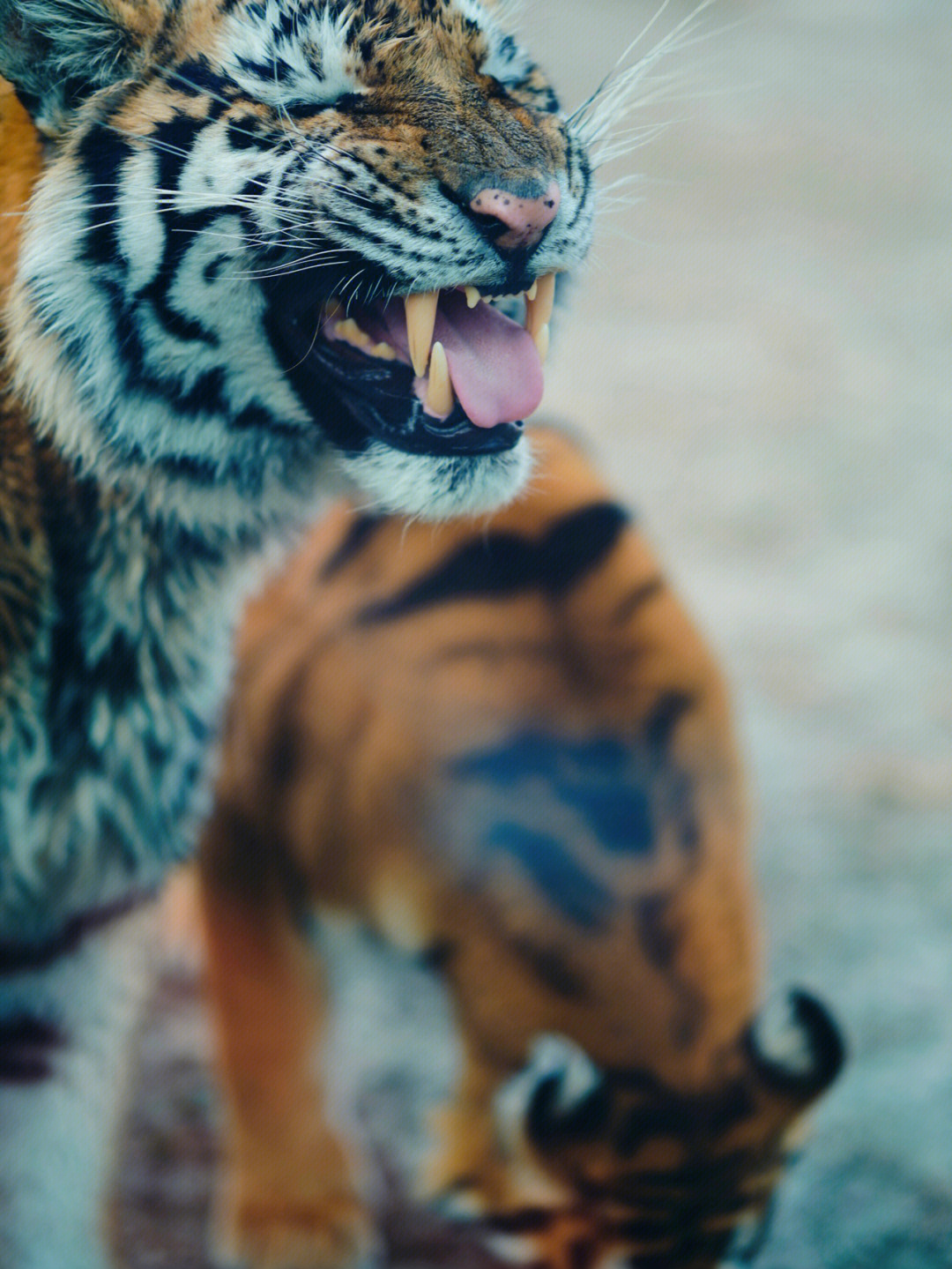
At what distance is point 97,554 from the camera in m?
0.82

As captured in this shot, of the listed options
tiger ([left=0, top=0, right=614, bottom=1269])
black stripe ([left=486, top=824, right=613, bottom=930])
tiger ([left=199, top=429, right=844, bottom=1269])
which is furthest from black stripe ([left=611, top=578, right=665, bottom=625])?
tiger ([left=0, top=0, right=614, bottom=1269])

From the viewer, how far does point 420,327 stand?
70 centimetres

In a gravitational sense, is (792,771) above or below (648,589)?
below

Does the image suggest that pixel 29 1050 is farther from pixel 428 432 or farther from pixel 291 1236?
pixel 428 432

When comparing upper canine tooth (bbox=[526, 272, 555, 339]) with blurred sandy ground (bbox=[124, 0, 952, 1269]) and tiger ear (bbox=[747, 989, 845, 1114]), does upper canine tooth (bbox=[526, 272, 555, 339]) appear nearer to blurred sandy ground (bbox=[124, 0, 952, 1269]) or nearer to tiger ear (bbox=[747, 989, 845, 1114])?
blurred sandy ground (bbox=[124, 0, 952, 1269])

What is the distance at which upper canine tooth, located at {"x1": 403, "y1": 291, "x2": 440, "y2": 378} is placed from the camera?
697 millimetres

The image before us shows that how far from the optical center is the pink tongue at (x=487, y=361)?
693mm

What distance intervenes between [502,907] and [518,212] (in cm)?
56

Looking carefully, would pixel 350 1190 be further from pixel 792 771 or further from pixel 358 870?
pixel 792 771

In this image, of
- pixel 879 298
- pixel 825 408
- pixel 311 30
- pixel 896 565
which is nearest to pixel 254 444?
pixel 311 30

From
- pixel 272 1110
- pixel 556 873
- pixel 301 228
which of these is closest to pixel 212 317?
pixel 301 228

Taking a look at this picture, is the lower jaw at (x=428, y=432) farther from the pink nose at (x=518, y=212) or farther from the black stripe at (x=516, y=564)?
the black stripe at (x=516, y=564)

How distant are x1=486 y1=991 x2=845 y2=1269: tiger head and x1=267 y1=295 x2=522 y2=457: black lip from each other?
1.48ft

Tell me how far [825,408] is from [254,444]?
233 centimetres
